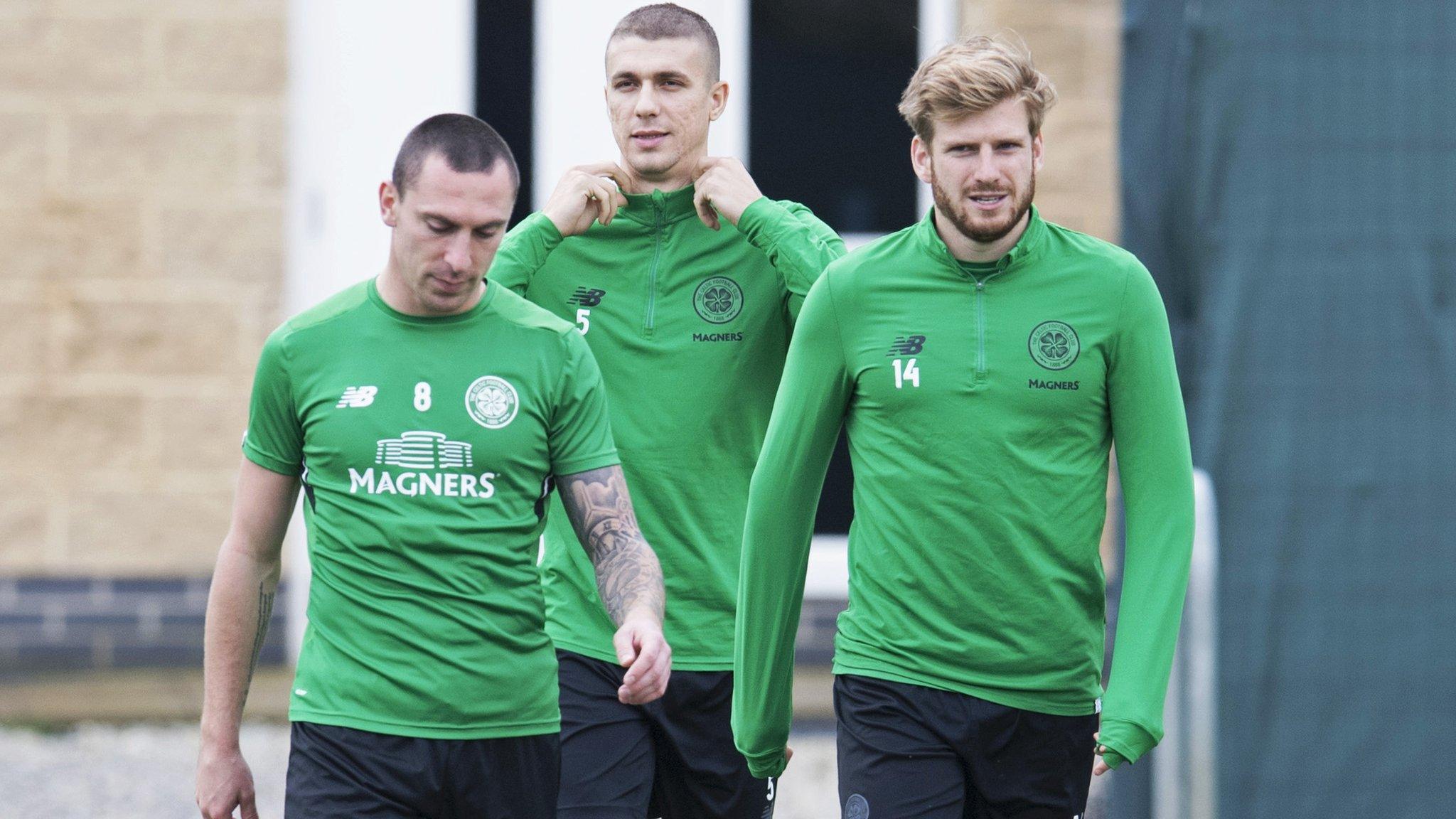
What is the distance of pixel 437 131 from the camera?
318cm

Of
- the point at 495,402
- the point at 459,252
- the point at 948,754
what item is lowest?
the point at 948,754

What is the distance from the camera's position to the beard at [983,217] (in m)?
3.39

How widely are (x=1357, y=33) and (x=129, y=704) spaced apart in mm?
4966

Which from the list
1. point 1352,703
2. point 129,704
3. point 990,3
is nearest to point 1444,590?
point 1352,703

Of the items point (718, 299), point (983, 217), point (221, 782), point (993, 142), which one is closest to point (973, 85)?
point (993, 142)

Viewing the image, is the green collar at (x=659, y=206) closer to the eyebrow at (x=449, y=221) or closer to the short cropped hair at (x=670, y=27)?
the short cropped hair at (x=670, y=27)

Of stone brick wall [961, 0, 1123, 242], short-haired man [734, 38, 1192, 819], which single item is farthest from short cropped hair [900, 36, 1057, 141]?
stone brick wall [961, 0, 1123, 242]

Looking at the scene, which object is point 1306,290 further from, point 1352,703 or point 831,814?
point 831,814

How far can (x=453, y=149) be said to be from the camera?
10.3 feet

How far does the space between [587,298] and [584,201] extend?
0.21 m

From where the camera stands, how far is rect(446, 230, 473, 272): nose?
3.12 metres

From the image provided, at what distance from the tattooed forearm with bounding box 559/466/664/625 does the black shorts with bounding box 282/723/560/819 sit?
302 millimetres

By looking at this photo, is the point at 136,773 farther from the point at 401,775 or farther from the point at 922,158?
the point at 922,158

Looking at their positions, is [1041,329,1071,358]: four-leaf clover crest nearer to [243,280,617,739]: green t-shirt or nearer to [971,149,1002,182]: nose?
[971,149,1002,182]: nose
